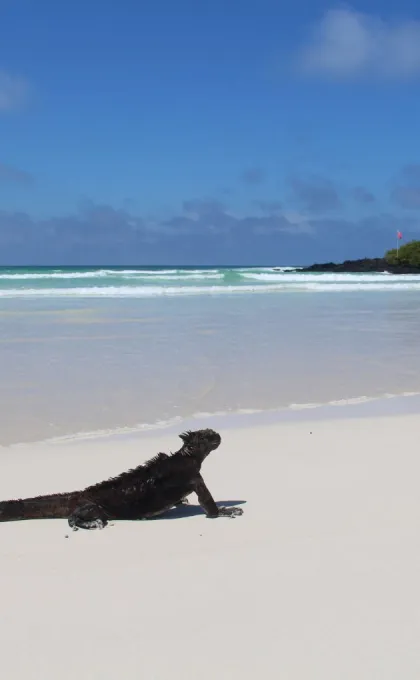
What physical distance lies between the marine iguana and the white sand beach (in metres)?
0.08

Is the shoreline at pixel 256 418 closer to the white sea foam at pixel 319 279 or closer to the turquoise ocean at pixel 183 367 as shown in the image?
the turquoise ocean at pixel 183 367

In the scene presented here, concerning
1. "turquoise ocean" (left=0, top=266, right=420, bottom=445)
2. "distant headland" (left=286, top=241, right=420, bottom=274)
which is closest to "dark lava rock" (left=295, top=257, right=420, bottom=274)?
"distant headland" (left=286, top=241, right=420, bottom=274)

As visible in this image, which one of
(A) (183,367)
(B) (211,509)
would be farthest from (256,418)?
(A) (183,367)

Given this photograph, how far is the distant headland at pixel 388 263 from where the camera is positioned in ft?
236

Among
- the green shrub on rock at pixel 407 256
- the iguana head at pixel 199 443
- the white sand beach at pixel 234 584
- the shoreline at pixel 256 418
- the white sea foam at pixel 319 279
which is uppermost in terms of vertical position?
the green shrub on rock at pixel 407 256

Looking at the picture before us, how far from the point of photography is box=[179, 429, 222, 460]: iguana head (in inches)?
158

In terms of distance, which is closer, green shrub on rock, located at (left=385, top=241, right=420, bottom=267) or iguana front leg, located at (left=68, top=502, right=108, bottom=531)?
iguana front leg, located at (left=68, top=502, right=108, bottom=531)

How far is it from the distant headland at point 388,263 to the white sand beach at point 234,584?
67920mm

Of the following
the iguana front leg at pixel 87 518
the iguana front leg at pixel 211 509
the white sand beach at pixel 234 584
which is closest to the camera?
the white sand beach at pixel 234 584

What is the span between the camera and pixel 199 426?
21.0 ft

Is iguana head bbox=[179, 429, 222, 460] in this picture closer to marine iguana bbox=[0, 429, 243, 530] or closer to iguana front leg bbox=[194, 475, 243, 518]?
marine iguana bbox=[0, 429, 243, 530]

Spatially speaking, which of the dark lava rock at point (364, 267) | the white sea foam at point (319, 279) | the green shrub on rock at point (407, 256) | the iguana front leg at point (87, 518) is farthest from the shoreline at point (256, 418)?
the green shrub on rock at point (407, 256)

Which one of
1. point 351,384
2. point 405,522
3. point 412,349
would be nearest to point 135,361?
point 351,384

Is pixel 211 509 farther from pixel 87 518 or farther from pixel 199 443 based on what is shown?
pixel 87 518
